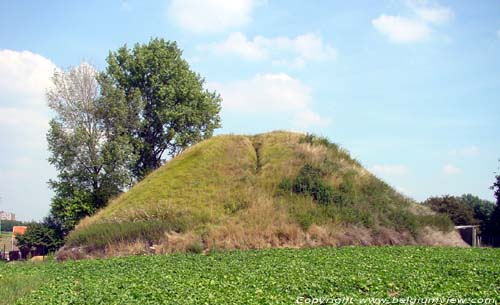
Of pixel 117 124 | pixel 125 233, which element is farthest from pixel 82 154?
pixel 125 233

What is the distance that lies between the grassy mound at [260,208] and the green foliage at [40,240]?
12.1 m

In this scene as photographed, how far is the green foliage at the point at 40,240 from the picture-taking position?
4262 centimetres

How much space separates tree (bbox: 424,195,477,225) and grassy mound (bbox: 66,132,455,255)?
21049mm

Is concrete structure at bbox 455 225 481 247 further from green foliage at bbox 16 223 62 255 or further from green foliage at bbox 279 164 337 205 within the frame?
green foliage at bbox 16 223 62 255

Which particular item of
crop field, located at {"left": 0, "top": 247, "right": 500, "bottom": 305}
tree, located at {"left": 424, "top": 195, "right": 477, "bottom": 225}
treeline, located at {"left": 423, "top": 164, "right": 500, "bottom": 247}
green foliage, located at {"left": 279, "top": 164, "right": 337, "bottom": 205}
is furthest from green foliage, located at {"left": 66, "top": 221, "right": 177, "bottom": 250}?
tree, located at {"left": 424, "top": 195, "right": 477, "bottom": 225}

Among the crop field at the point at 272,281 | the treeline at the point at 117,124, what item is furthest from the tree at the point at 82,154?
the crop field at the point at 272,281

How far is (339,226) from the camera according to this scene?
27.0 metres

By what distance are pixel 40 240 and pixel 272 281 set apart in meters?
34.2

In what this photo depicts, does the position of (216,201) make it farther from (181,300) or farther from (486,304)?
(486,304)

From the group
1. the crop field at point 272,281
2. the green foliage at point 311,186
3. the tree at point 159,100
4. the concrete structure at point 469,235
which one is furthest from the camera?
the tree at point 159,100

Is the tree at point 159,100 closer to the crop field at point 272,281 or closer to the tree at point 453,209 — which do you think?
the tree at point 453,209

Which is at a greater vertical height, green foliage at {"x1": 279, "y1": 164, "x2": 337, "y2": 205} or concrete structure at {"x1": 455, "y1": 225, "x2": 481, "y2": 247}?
green foliage at {"x1": 279, "y1": 164, "x2": 337, "y2": 205}

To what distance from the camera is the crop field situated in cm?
1070

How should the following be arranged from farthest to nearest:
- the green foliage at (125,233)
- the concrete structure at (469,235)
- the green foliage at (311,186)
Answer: the concrete structure at (469,235), the green foliage at (311,186), the green foliage at (125,233)
